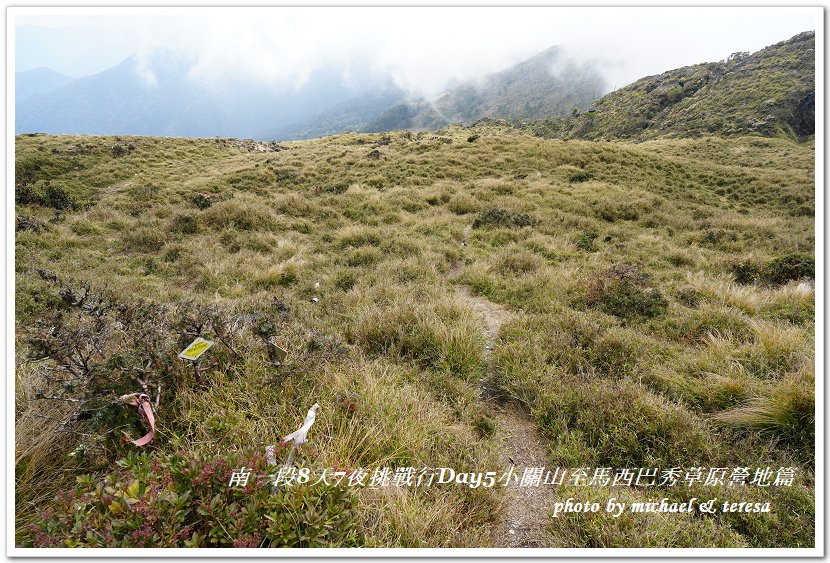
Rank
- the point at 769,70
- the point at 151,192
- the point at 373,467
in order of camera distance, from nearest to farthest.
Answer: the point at 373,467 < the point at 151,192 < the point at 769,70

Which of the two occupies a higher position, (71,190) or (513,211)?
(71,190)

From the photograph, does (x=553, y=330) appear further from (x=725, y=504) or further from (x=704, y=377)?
(x=725, y=504)

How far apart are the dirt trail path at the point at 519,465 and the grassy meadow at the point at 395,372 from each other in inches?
3.4

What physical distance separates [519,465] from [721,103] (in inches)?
2408

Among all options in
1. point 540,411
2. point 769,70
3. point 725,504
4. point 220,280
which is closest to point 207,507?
point 540,411

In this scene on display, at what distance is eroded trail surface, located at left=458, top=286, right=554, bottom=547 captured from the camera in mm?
2605

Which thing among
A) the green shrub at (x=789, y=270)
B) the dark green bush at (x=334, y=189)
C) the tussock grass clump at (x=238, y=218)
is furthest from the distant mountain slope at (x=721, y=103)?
the tussock grass clump at (x=238, y=218)

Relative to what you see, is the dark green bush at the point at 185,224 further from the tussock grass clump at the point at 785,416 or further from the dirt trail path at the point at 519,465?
the tussock grass clump at the point at 785,416

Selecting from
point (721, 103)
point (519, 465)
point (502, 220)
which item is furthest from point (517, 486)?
point (721, 103)

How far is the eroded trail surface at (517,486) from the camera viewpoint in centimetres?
261

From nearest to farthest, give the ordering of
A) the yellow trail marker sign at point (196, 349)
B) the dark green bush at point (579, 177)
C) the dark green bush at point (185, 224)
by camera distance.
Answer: the yellow trail marker sign at point (196, 349) → the dark green bush at point (185, 224) → the dark green bush at point (579, 177)

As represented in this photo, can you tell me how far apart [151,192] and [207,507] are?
Answer: 21.2 meters

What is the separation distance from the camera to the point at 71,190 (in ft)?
72.1

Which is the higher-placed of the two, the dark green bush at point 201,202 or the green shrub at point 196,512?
the dark green bush at point 201,202
